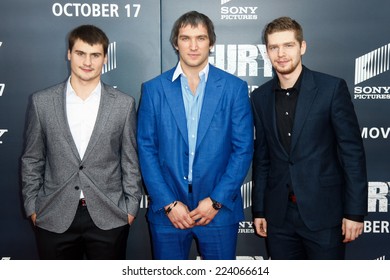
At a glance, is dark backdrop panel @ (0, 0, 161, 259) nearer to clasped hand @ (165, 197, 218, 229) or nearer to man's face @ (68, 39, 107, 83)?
man's face @ (68, 39, 107, 83)

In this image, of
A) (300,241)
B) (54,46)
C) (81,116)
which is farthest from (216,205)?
(54,46)

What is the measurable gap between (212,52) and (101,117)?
1.23 m

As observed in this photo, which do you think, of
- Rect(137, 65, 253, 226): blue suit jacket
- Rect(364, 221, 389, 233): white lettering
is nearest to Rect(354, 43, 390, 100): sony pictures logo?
Rect(364, 221, 389, 233): white lettering

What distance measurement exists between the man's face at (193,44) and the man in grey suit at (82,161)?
0.43 m

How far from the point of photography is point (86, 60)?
246cm

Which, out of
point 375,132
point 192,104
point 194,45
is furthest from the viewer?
point 375,132

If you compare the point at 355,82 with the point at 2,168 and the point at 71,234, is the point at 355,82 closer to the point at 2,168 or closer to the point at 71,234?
the point at 71,234

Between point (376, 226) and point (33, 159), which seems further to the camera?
point (376, 226)

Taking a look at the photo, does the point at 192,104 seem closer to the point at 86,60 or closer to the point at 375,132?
the point at 86,60

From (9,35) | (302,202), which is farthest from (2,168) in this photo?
(302,202)

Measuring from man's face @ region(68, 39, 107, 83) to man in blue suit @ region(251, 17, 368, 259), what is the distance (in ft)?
3.28

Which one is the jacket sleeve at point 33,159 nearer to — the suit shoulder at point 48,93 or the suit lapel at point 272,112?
the suit shoulder at point 48,93

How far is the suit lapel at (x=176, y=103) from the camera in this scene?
101 inches

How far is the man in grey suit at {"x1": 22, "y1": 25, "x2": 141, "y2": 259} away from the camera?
246 cm
